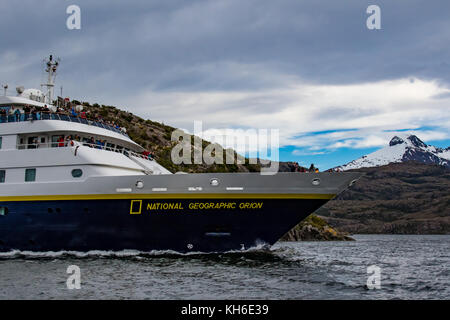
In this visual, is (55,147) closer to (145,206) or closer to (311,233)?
(145,206)

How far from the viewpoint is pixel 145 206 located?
2467 cm

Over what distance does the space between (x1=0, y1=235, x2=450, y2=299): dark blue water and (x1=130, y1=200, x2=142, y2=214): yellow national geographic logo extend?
235 cm

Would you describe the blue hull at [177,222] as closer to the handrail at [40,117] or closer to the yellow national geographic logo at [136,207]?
the yellow national geographic logo at [136,207]

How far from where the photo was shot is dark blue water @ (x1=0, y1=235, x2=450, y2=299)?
54.9 feet

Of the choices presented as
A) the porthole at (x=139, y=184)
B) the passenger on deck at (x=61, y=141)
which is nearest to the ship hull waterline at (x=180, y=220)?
the porthole at (x=139, y=184)

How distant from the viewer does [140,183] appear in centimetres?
2480

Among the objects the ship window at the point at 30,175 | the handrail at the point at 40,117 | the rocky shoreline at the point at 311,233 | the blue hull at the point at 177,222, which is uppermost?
the handrail at the point at 40,117

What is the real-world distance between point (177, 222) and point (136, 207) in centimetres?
240

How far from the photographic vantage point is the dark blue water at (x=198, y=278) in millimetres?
16734

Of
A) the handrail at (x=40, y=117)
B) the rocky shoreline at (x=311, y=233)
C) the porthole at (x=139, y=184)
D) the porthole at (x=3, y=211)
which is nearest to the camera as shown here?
the porthole at (x=139, y=184)

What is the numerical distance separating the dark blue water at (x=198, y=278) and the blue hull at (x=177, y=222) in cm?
63

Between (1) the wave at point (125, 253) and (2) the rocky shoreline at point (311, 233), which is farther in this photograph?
(2) the rocky shoreline at point (311, 233)
